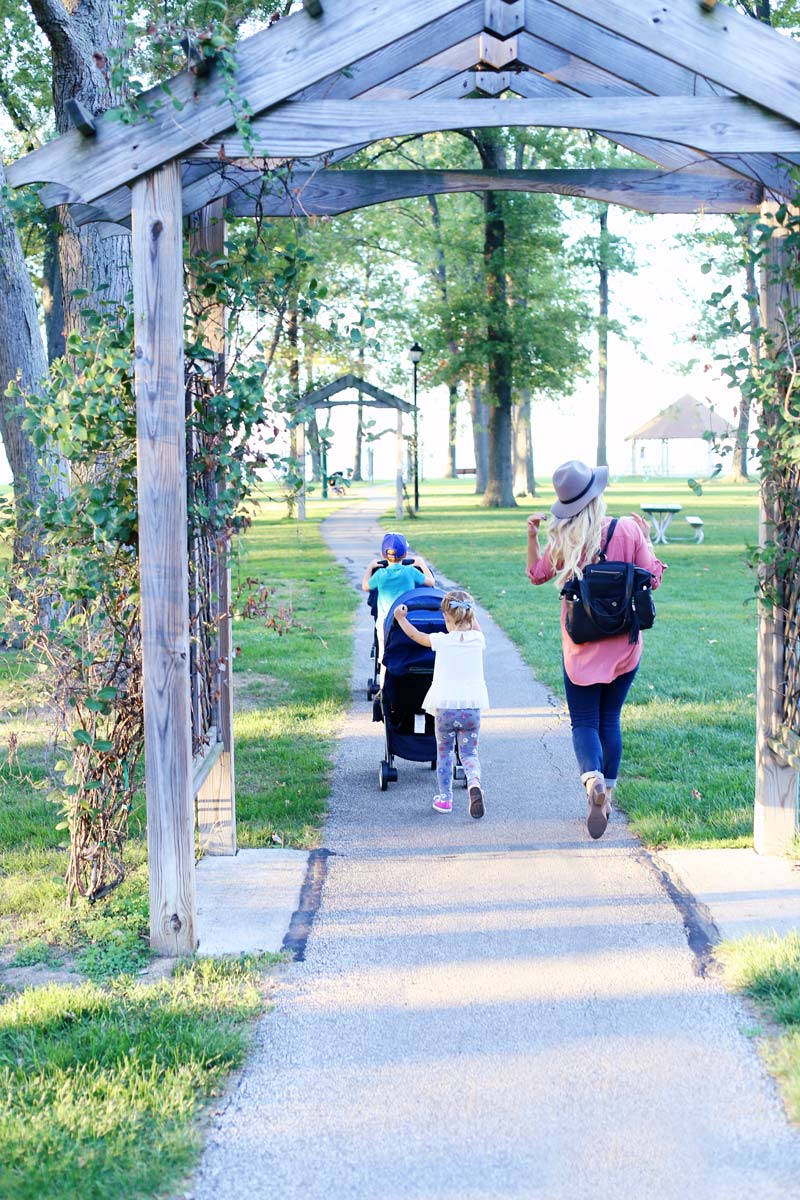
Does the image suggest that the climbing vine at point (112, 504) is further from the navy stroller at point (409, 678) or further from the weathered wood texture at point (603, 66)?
the navy stroller at point (409, 678)

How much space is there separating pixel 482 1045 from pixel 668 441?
95858 mm

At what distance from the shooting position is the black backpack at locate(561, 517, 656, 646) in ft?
19.3

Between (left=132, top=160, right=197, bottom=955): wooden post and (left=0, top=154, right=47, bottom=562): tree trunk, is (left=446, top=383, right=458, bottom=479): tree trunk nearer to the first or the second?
(left=0, top=154, right=47, bottom=562): tree trunk

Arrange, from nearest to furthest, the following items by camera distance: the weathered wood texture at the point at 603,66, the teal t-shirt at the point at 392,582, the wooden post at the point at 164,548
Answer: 1. the wooden post at the point at 164,548
2. the weathered wood texture at the point at 603,66
3. the teal t-shirt at the point at 392,582

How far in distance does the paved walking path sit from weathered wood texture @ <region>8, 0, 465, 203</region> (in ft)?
10.3

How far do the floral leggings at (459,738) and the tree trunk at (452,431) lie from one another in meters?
33.9

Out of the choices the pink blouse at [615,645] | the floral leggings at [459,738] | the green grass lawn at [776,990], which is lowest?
the green grass lawn at [776,990]

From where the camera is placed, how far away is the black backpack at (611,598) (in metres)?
5.88

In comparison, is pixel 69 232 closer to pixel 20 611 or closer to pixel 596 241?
pixel 20 611

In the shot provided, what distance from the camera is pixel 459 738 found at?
6730 millimetres

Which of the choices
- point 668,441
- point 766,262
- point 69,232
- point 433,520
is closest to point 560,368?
point 433,520

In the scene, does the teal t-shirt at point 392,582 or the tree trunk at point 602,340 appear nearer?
the teal t-shirt at point 392,582

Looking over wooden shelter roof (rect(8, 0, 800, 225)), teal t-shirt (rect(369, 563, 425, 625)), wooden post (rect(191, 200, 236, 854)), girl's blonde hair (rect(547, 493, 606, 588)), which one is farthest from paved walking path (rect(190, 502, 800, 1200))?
wooden shelter roof (rect(8, 0, 800, 225))

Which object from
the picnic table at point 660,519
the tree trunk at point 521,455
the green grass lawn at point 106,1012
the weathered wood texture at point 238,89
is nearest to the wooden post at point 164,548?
the weathered wood texture at point 238,89
